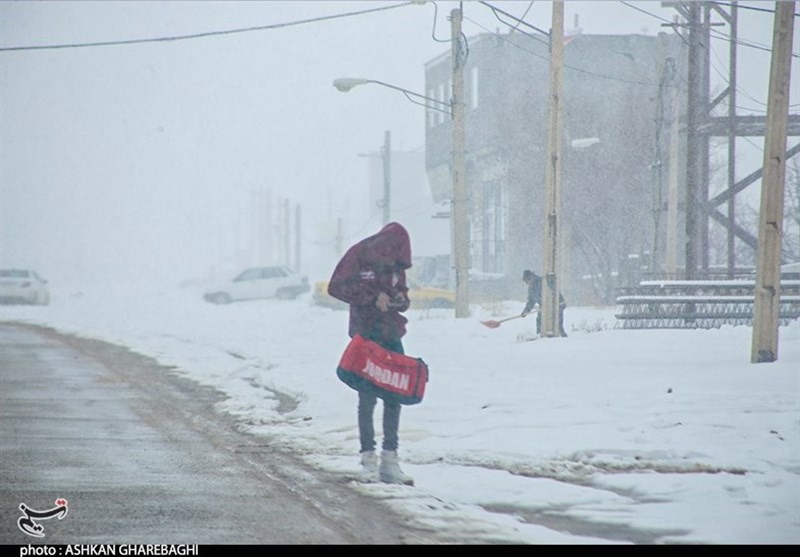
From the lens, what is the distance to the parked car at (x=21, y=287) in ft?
162

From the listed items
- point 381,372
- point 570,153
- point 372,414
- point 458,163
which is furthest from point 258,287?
point 381,372

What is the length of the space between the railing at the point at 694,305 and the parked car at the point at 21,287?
31686mm

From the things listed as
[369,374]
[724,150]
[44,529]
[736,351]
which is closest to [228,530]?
[44,529]

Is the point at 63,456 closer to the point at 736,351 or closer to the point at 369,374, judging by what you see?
the point at 369,374

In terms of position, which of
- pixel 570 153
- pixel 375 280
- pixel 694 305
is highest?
pixel 570 153

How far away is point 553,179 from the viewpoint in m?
20.9

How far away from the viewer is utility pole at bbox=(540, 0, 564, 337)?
20906 millimetres

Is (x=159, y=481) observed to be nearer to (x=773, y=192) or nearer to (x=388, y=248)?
(x=388, y=248)

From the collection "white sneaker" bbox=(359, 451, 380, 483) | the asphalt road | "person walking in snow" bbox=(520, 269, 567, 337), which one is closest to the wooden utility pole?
the asphalt road

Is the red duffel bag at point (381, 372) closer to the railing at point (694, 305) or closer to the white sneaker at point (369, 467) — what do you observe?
the white sneaker at point (369, 467)

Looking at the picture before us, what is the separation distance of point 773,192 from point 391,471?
7515 millimetres

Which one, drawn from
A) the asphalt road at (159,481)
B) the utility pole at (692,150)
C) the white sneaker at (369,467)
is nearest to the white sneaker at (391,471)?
the white sneaker at (369,467)

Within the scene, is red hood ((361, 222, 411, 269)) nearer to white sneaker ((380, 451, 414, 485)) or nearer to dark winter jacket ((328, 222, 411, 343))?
dark winter jacket ((328, 222, 411, 343))

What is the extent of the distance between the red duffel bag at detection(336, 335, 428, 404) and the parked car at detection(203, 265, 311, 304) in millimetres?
44637
